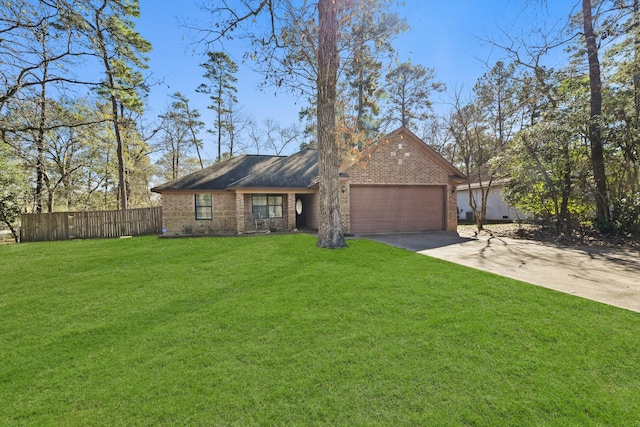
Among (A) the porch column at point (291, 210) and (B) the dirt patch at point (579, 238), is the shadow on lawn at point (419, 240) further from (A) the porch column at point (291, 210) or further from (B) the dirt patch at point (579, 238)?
(A) the porch column at point (291, 210)

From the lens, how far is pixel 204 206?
14.5 meters

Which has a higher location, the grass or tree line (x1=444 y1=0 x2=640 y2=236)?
tree line (x1=444 y1=0 x2=640 y2=236)

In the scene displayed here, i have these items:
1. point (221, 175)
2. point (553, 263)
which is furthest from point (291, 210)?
point (553, 263)

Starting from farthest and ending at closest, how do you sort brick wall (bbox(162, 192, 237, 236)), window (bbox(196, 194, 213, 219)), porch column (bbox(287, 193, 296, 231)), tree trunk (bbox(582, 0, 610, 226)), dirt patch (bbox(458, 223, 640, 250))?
porch column (bbox(287, 193, 296, 231)), window (bbox(196, 194, 213, 219)), brick wall (bbox(162, 192, 237, 236)), tree trunk (bbox(582, 0, 610, 226)), dirt patch (bbox(458, 223, 640, 250))

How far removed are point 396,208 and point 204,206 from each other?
982cm

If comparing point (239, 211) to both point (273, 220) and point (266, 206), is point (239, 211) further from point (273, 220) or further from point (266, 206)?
point (273, 220)

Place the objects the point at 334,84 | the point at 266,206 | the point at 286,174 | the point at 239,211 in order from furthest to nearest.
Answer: the point at 286,174
the point at 266,206
the point at 239,211
the point at 334,84

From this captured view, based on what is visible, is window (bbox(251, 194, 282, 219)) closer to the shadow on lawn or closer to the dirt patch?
the shadow on lawn

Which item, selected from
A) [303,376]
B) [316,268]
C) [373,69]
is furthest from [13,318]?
[373,69]

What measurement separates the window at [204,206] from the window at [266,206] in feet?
7.16

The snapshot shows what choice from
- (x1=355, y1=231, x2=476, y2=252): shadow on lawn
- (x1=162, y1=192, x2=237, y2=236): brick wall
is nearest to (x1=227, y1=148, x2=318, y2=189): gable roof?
(x1=162, y1=192, x2=237, y2=236): brick wall

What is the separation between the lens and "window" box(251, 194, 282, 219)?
14930 millimetres

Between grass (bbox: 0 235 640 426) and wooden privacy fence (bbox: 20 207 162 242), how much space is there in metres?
11.1

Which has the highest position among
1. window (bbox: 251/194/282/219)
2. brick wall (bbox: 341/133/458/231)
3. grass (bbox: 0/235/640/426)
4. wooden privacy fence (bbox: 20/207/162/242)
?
brick wall (bbox: 341/133/458/231)
